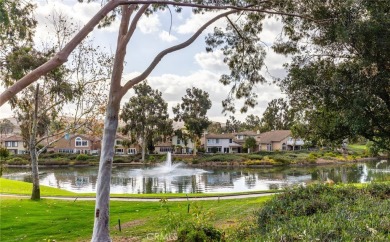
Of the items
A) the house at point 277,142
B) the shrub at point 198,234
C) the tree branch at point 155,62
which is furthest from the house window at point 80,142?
the shrub at point 198,234

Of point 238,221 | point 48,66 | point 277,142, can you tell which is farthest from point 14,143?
point 48,66

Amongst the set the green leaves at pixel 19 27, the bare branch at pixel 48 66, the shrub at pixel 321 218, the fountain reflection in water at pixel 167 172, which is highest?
the green leaves at pixel 19 27

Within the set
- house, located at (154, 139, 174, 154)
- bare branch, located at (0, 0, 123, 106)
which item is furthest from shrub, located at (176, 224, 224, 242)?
house, located at (154, 139, 174, 154)

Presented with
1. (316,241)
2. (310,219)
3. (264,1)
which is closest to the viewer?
(316,241)

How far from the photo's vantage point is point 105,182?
931 cm

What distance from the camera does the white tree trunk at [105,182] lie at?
9.15 metres

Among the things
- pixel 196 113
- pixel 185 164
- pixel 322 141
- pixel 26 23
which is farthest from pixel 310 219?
pixel 196 113

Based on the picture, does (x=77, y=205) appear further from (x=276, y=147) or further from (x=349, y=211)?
(x=276, y=147)

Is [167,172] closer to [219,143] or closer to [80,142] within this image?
[219,143]

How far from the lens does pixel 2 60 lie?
12.3 metres

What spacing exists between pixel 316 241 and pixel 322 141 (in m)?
14.4

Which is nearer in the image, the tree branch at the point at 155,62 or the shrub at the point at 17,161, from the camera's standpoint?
the tree branch at the point at 155,62

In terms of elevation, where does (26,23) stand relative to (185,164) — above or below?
above

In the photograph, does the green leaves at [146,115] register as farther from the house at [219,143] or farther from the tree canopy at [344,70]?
the tree canopy at [344,70]
